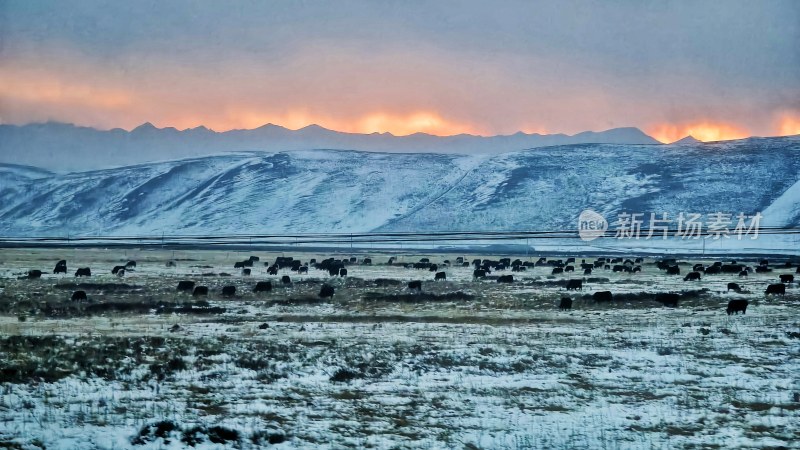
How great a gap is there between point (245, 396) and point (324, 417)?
2121mm

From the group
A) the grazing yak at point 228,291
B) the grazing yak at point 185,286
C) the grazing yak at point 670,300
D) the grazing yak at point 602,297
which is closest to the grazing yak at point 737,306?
the grazing yak at point 670,300

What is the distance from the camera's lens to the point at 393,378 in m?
17.5

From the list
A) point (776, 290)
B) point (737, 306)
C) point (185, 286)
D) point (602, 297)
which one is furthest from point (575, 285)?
point (185, 286)

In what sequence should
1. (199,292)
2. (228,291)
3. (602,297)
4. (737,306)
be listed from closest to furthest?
(737,306)
(602,297)
(199,292)
(228,291)

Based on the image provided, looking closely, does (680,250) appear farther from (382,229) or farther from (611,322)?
(611,322)

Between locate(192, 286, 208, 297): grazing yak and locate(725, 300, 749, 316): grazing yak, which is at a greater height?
locate(725, 300, 749, 316): grazing yak

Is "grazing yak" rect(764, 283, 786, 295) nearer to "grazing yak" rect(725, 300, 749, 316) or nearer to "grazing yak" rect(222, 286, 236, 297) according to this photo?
"grazing yak" rect(725, 300, 749, 316)

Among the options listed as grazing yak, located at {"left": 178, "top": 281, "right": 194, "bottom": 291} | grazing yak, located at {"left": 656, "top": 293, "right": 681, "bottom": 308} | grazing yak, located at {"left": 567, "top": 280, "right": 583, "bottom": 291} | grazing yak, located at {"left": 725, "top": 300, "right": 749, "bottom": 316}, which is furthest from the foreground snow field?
grazing yak, located at {"left": 567, "top": 280, "right": 583, "bottom": 291}

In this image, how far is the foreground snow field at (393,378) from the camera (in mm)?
13148

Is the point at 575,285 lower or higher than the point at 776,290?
lower

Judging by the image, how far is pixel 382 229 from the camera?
19838 cm

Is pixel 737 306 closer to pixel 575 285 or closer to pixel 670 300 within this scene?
pixel 670 300

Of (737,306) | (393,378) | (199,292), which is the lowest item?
(393,378)

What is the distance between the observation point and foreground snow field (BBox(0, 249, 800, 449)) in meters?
13.1
